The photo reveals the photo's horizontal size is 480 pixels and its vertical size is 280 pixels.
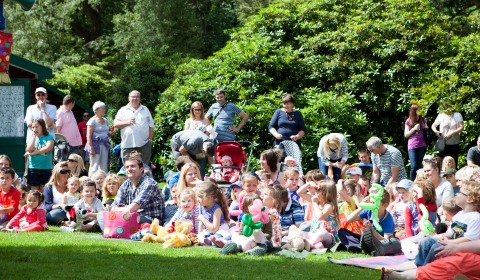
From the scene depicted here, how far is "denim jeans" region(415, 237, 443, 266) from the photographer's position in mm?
7398

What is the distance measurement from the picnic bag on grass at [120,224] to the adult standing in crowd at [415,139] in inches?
248

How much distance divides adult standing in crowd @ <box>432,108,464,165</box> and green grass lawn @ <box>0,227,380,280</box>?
22.0 feet

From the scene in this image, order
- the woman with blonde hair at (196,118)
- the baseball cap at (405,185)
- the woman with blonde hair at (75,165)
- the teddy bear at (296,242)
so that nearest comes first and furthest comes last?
the teddy bear at (296,242)
the baseball cap at (405,185)
the woman with blonde hair at (75,165)
the woman with blonde hair at (196,118)

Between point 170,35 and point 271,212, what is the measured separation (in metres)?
19.2

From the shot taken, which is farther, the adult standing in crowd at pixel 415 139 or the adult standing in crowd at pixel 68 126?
the adult standing in crowd at pixel 68 126

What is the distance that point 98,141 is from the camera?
50.5 ft

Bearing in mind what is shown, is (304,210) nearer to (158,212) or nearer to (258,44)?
(158,212)

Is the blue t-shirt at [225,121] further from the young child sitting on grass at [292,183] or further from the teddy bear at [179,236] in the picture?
the teddy bear at [179,236]

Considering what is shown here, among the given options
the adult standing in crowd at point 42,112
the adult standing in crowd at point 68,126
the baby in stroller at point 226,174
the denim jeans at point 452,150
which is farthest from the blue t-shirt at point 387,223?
the adult standing in crowd at point 68,126

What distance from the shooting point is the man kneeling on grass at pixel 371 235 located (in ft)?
30.2

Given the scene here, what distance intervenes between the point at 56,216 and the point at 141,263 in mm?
3948

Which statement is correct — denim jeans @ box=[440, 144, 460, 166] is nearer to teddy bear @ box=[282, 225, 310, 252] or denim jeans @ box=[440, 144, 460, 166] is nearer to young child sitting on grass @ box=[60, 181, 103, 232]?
teddy bear @ box=[282, 225, 310, 252]

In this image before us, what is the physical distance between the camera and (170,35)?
2831 centimetres

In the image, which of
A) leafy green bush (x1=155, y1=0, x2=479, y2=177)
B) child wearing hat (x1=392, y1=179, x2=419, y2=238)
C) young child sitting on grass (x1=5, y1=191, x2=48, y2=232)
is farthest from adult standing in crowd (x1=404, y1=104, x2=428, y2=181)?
young child sitting on grass (x1=5, y1=191, x2=48, y2=232)
